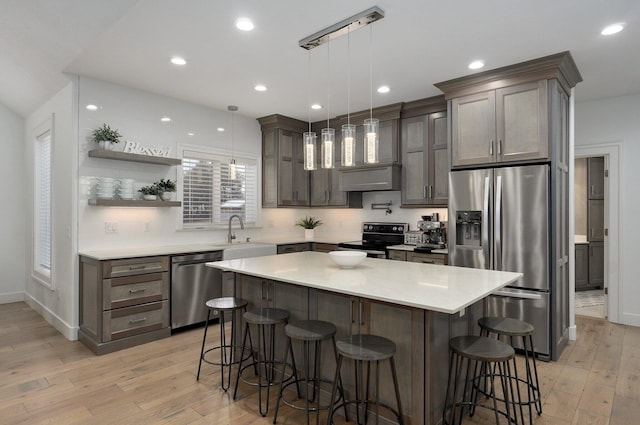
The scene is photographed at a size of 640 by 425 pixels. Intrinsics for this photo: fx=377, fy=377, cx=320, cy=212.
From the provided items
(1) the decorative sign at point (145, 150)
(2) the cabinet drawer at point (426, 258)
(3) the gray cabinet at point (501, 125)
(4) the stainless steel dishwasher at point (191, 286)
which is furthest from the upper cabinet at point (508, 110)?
(1) the decorative sign at point (145, 150)

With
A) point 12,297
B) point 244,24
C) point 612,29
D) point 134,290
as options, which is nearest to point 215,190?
point 134,290

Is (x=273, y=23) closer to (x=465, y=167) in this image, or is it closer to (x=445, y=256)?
(x=465, y=167)

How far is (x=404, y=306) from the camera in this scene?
7.14ft

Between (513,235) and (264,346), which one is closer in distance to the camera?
(264,346)

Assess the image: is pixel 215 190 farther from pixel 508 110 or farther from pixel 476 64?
pixel 508 110

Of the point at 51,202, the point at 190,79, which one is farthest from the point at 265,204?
the point at 51,202

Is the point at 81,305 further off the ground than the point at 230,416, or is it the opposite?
the point at 81,305

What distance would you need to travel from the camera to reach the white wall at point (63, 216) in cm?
392

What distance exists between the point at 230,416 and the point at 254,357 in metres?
0.66

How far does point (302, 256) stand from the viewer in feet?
11.7

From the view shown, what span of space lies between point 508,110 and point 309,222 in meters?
3.37

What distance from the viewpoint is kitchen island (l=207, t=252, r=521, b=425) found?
6.82ft

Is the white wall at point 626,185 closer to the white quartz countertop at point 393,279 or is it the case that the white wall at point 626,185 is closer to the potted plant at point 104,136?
the white quartz countertop at point 393,279

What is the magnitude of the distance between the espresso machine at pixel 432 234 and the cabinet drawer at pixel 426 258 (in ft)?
0.58
